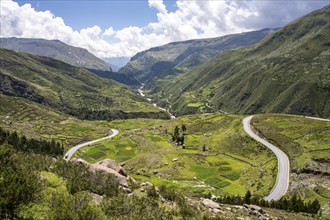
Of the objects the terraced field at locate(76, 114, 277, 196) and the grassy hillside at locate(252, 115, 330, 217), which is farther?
the terraced field at locate(76, 114, 277, 196)

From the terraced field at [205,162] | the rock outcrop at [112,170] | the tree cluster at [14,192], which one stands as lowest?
the terraced field at [205,162]

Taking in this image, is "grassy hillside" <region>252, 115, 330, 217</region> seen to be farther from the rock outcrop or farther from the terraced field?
the rock outcrop

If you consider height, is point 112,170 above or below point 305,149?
below

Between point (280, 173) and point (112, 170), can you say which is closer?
point (112, 170)

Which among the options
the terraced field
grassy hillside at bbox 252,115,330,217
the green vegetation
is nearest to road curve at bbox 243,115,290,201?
grassy hillside at bbox 252,115,330,217

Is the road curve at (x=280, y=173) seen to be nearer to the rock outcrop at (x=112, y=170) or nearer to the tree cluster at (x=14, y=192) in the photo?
the rock outcrop at (x=112, y=170)

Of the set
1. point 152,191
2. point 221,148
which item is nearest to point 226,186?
point 221,148

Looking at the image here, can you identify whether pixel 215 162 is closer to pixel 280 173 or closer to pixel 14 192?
pixel 280 173

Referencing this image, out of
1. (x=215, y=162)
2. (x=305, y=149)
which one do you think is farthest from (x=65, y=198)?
(x=305, y=149)

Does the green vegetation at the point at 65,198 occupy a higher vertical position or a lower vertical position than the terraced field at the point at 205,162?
higher

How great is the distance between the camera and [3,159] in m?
42.3

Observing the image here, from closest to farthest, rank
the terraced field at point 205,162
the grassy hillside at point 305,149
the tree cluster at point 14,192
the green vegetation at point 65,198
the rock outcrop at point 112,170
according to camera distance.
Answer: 1. the tree cluster at point 14,192
2. the green vegetation at point 65,198
3. the rock outcrop at point 112,170
4. the grassy hillside at point 305,149
5. the terraced field at point 205,162

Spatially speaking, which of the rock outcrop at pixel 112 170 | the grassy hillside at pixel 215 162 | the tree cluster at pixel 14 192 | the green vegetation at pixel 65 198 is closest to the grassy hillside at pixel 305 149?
the grassy hillside at pixel 215 162

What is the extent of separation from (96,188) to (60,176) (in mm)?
7801
